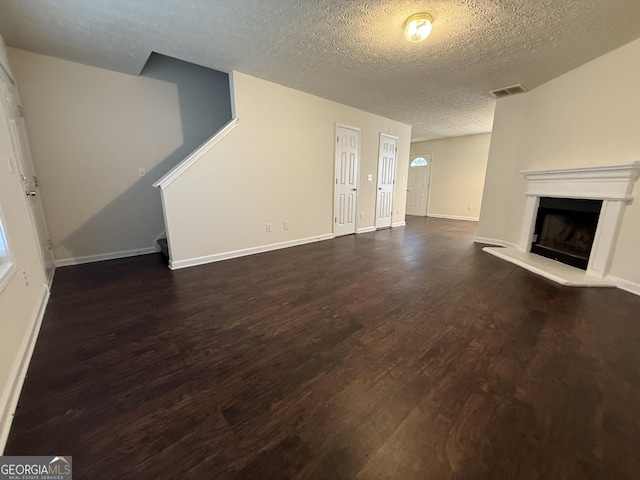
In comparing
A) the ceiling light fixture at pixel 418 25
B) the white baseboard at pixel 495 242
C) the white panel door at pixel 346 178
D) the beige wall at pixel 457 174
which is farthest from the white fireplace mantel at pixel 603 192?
the beige wall at pixel 457 174

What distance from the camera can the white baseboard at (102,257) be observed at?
10.9 ft

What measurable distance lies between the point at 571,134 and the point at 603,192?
3.17ft

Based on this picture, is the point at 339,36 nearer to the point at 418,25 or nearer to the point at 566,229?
the point at 418,25

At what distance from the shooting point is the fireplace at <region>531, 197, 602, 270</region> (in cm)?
316

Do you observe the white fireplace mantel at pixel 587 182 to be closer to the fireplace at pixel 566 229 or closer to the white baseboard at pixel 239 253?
the fireplace at pixel 566 229

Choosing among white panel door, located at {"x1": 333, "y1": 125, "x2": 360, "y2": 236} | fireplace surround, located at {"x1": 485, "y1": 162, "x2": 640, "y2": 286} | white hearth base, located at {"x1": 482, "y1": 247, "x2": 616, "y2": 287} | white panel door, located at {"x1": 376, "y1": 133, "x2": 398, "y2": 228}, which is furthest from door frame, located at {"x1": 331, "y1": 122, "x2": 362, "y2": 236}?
fireplace surround, located at {"x1": 485, "y1": 162, "x2": 640, "y2": 286}

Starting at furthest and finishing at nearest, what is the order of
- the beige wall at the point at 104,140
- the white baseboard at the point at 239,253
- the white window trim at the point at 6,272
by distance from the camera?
the white baseboard at the point at 239,253
the beige wall at the point at 104,140
the white window trim at the point at 6,272

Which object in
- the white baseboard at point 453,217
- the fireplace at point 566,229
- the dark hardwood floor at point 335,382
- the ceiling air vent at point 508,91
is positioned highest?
the ceiling air vent at point 508,91

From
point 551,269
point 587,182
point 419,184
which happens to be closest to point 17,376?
point 551,269

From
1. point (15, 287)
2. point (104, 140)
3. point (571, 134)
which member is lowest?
point (15, 287)

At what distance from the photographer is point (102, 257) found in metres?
3.57

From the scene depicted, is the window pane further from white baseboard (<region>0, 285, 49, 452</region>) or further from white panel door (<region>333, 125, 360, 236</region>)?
white baseboard (<region>0, 285, 49, 452</region>)

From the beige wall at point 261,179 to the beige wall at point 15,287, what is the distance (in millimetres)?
1164

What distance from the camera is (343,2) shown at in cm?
210
